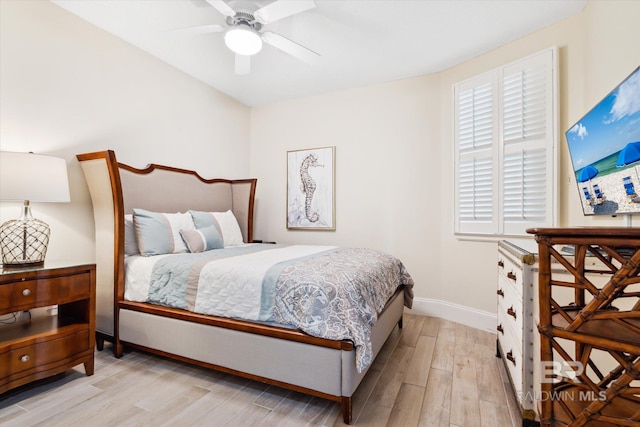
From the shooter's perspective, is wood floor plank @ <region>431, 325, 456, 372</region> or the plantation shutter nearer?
wood floor plank @ <region>431, 325, 456, 372</region>

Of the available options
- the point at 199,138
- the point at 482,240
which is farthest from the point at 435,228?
the point at 199,138

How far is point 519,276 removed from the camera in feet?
4.77

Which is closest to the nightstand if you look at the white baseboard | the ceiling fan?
the ceiling fan

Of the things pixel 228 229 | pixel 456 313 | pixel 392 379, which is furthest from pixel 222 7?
pixel 456 313

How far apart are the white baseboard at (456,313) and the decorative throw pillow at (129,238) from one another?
2.97 meters

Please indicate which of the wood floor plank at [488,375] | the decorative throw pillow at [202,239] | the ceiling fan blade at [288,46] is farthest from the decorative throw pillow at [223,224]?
the wood floor plank at [488,375]

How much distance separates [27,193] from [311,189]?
279cm

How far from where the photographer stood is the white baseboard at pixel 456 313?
9.39 feet

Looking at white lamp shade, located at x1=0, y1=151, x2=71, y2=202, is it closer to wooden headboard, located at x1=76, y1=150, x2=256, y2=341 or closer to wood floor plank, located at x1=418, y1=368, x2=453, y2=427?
wooden headboard, located at x1=76, y1=150, x2=256, y2=341

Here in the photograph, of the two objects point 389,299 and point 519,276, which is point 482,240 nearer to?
point 389,299

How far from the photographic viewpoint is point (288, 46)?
2.38m

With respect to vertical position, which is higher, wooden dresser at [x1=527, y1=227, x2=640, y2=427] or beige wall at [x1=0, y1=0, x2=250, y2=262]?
beige wall at [x1=0, y1=0, x2=250, y2=262]

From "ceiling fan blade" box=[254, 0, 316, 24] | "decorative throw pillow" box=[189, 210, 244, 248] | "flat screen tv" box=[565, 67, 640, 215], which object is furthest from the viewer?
"decorative throw pillow" box=[189, 210, 244, 248]

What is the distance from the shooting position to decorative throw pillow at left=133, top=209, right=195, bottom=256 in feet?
7.94
